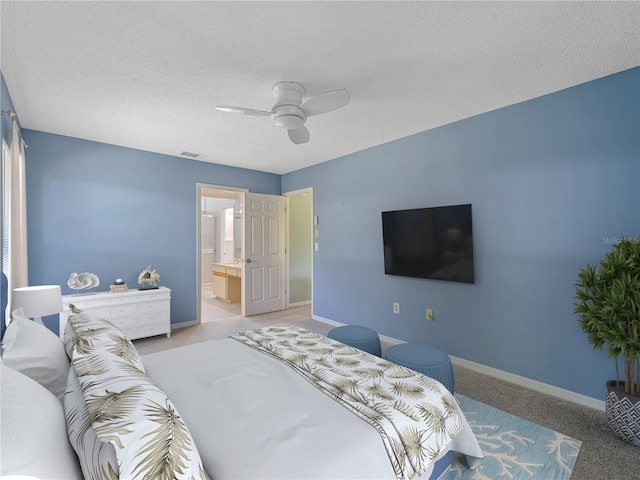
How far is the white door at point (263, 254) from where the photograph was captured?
5359mm

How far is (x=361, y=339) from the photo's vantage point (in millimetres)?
2803

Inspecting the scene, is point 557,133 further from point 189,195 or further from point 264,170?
point 189,195

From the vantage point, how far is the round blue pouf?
2.19 meters

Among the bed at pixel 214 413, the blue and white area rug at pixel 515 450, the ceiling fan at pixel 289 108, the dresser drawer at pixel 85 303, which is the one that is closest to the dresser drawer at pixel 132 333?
the dresser drawer at pixel 85 303

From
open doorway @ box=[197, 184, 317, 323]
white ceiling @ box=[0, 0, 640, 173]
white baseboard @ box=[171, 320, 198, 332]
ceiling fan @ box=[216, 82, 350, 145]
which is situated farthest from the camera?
open doorway @ box=[197, 184, 317, 323]

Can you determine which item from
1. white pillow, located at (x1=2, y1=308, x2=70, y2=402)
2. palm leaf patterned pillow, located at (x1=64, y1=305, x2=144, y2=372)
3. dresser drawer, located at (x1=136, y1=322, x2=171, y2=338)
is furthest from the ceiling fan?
dresser drawer, located at (x1=136, y1=322, x2=171, y2=338)

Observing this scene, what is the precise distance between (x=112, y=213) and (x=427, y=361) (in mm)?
4269

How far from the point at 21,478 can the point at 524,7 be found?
2.70 m

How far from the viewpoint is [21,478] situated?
0.64 metres

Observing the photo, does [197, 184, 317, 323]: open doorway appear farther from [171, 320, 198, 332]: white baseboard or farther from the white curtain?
the white curtain

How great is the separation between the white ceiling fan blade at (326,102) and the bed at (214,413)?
1.77 meters

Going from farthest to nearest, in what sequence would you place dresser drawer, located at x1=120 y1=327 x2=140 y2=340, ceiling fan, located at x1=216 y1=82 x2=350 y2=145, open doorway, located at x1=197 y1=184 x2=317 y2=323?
open doorway, located at x1=197 y1=184 x2=317 y2=323, dresser drawer, located at x1=120 y1=327 x2=140 y2=340, ceiling fan, located at x1=216 y1=82 x2=350 y2=145

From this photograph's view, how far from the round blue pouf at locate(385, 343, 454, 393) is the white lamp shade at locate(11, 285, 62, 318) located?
288 cm

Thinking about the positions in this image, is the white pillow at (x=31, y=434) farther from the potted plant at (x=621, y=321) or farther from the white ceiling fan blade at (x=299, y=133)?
the potted plant at (x=621, y=321)
